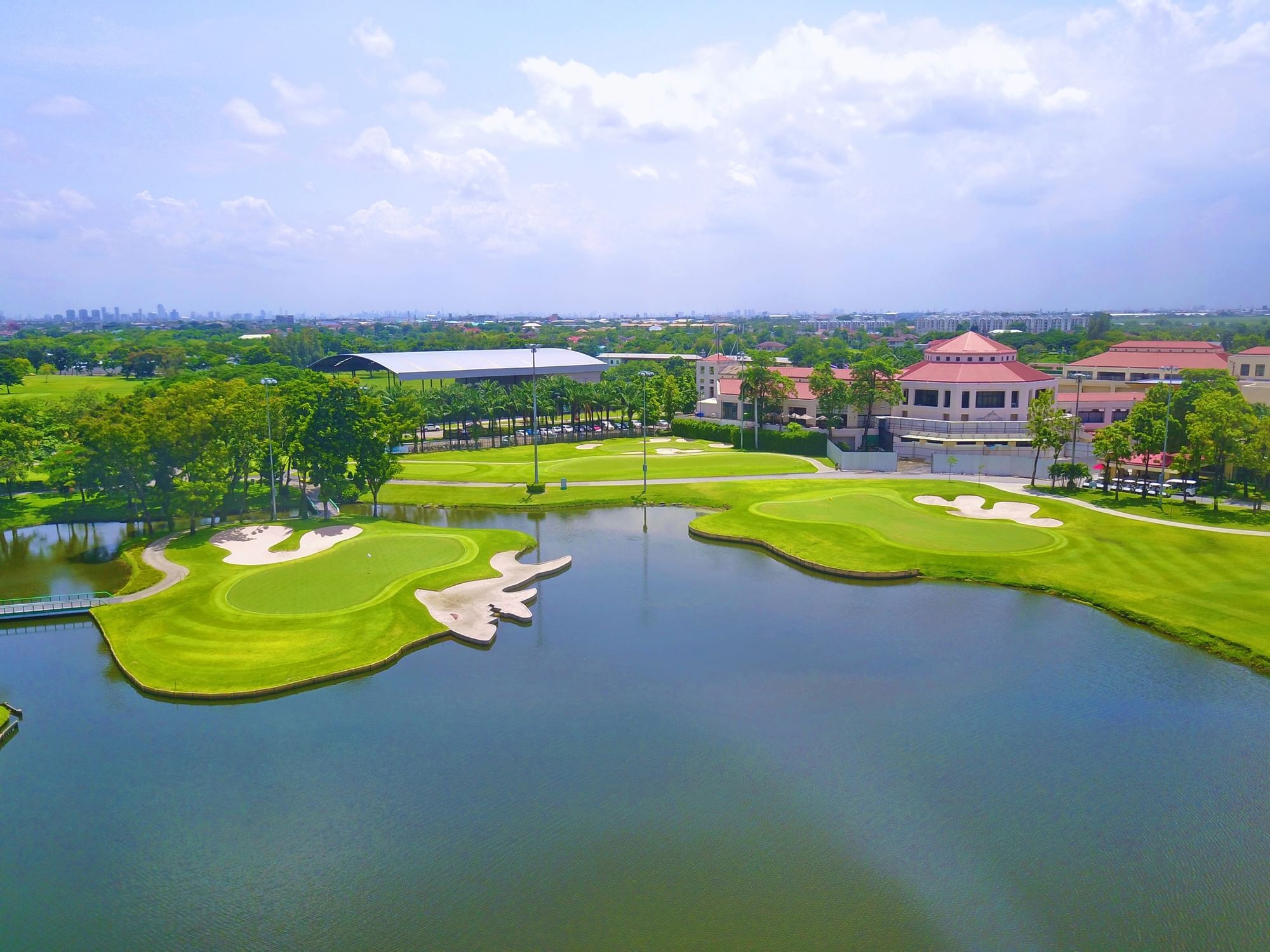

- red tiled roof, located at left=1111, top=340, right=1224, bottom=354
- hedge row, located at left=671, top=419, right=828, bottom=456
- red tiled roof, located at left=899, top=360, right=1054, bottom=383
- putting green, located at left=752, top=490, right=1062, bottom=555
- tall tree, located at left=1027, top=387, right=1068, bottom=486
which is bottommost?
putting green, located at left=752, top=490, right=1062, bottom=555

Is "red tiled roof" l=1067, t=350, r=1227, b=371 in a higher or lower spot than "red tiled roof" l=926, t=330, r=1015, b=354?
lower

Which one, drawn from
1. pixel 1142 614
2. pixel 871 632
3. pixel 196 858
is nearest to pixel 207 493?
pixel 196 858

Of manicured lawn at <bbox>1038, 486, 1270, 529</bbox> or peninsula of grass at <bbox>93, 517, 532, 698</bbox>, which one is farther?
manicured lawn at <bbox>1038, 486, 1270, 529</bbox>

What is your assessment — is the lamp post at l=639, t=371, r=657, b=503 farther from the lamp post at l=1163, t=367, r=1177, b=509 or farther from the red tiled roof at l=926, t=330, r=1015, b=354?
the lamp post at l=1163, t=367, r=1177, b=509

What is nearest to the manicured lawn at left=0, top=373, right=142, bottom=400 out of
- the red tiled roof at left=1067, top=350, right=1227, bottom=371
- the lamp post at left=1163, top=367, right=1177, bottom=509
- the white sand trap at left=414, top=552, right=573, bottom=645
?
the white sand trap at left=414, top=552, right=573, bottom=645

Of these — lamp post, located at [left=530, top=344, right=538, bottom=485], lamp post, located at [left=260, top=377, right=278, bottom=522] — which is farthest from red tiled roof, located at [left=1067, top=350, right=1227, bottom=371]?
lamp post, located at [left=260, top=377, right=278, bottom=522]

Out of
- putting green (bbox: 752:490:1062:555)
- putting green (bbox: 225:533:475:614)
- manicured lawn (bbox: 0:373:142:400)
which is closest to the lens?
putting green (bbox: 225:533:475:614)

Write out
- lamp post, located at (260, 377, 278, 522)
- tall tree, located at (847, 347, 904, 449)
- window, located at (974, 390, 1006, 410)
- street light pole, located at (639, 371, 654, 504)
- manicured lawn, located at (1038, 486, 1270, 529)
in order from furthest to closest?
1. tall tree, located at (847, 347, 904, 449)
2. window, located at (974, 390, 1006, 410)
3. street light pole, located at (639, 371, 654, 504)
4. lamp post, located at (260, 377, 278, 522)
5. manicured lawn, located at (1038, 486, 1270, 529)

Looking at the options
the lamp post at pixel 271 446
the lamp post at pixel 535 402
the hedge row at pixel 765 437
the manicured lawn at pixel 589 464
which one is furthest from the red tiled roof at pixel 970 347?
the lamp post at pixel 271 446
